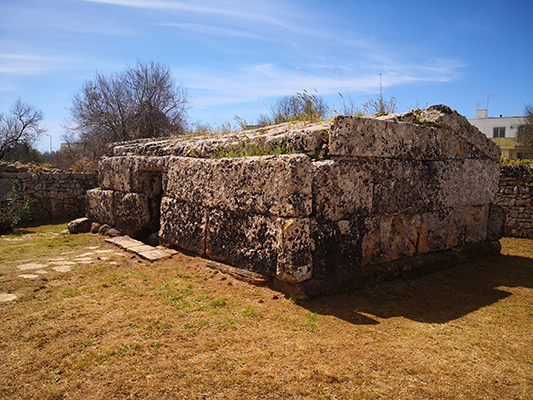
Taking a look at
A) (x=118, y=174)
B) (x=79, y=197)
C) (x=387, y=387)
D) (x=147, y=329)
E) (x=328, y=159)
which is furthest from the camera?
(x=79, y=197)

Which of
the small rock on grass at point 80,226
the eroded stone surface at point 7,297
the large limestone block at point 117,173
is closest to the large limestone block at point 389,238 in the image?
the eroded stone surface at point 7,297

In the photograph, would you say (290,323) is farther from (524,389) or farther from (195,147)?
(195,147)

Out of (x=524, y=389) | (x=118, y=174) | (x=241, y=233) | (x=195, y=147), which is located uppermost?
(x=195, y=147)

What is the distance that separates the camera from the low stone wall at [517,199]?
7.89m

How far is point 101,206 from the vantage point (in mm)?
7340

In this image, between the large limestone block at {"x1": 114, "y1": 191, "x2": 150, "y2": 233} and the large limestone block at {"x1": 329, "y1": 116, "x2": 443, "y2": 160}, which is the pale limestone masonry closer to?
the large limestone block at {"x1": 329, "y1": 116, "x2": 443, "y2": 160}

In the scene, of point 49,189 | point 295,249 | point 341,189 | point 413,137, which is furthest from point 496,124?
point 295,249

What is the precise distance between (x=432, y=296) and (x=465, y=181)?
6.83ft

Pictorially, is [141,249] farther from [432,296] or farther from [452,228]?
[452,228]

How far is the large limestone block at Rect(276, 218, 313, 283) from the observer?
3.65 m

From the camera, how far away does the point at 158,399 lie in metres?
2.20

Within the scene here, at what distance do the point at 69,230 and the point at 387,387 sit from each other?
721 cm

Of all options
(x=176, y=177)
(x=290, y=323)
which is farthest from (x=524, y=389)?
(x=176, y=177)

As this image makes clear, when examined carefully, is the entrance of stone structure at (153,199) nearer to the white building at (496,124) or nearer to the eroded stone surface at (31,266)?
the eroded stone surface at (31,266)
